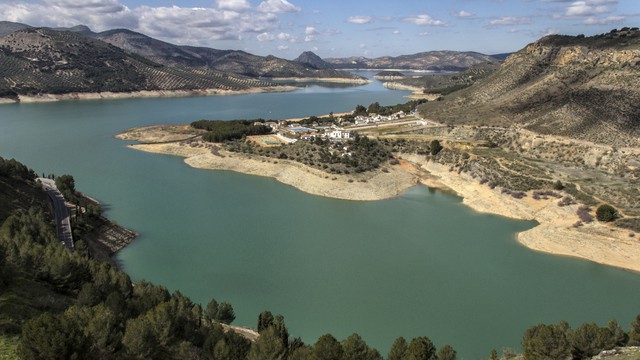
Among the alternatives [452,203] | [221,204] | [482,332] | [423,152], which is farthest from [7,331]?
[423,152]

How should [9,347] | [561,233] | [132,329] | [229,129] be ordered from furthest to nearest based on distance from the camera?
[229,129]
[561,233]
[132,329]
[9,347]

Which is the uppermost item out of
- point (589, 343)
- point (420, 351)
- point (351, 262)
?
point (420, 351)

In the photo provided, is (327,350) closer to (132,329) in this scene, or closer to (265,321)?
(265,321)

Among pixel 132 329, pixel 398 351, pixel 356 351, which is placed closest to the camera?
pixel 132 329

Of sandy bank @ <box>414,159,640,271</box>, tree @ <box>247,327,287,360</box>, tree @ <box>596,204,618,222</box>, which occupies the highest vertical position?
tree @ <box>247,327,287,360</box>

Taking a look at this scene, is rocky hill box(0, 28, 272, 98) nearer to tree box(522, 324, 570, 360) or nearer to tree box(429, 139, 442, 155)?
tree box(429, 139, 442, 155)

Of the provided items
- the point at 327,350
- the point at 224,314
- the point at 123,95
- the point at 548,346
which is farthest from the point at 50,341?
the point at 123,95

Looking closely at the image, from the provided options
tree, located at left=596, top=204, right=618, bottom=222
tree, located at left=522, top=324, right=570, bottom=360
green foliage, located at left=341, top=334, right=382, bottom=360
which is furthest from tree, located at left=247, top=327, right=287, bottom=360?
tree, located at left=596, top=204, right=618, bottom=222
